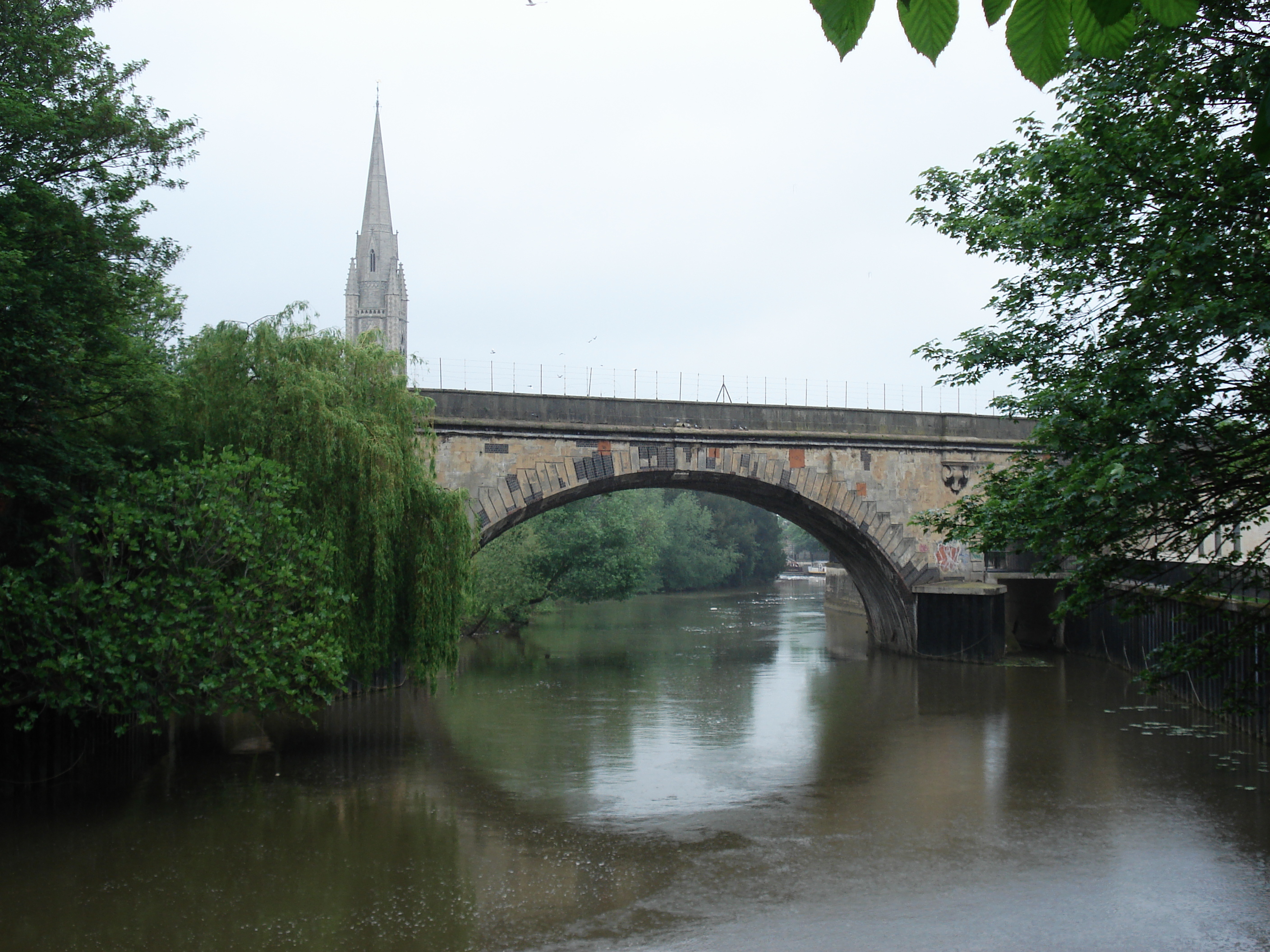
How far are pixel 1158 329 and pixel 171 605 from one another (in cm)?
1043

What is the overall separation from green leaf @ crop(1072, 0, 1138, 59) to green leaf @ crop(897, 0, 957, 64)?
0.21 meters

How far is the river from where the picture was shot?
28.1 ft

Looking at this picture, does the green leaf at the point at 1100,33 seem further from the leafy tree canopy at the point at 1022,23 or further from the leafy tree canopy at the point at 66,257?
the leafy tree canopy at the point at 66,257

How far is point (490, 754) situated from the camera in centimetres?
1553

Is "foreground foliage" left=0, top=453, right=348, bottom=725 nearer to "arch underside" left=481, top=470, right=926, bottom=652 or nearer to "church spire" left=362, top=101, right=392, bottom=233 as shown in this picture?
"arch underside" left=481, top=470, right=926, bottom=652

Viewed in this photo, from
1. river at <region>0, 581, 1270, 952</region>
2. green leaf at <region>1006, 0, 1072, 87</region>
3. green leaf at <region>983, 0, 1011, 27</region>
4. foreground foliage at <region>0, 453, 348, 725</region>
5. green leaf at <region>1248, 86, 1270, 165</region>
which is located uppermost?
green leaf at <region>983, 0, 1011, 27</region>

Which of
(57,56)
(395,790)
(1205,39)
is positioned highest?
(57,56)

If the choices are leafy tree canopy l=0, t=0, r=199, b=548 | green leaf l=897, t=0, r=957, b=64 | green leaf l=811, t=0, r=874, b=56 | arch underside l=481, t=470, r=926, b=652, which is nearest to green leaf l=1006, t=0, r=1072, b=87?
green leaf l=897, t=0, r=957, b=64

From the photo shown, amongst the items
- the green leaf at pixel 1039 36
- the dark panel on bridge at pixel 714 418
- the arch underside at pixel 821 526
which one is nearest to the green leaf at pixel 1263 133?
the green leaf at pixel 1039 36

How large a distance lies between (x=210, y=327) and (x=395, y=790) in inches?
284

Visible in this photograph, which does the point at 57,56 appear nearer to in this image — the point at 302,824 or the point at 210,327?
the point at 210,327

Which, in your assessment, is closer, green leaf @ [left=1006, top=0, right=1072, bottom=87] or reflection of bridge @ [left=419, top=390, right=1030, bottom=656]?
green leaf @ [left=1006, top=0, right=1072, bottom=87]

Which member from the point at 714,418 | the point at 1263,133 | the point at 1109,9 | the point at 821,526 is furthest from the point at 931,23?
the point at 821,526

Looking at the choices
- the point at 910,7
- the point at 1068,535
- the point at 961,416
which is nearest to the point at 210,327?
the point at 1068,535
